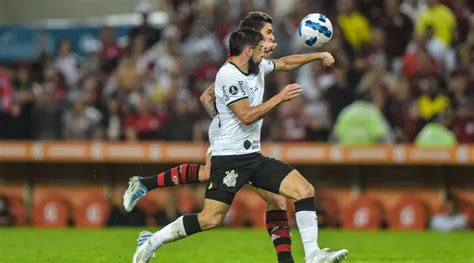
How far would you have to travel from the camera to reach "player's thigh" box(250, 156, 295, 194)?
35.0 ft

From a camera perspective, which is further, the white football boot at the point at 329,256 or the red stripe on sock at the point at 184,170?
the red stripe on sock at the point at 184,170

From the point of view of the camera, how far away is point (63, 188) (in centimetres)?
2117

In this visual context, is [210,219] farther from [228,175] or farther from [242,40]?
[242,40]

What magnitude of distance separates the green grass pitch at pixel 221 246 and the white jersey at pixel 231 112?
7.53 feet

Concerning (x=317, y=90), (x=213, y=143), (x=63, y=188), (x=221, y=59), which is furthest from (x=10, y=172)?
(x=213, y=143)

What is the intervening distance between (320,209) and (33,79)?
6218 mm

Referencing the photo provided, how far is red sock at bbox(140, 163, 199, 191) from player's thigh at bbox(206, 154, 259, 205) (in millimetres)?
1636

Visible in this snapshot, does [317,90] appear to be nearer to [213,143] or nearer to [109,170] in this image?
[109,170]

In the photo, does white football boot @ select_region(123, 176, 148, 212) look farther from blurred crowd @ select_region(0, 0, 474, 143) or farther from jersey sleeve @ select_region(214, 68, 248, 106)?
blurred crowd @ select_region(0, 0, 474, 143)

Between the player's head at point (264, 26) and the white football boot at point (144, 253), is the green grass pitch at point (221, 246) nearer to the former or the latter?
the white football boot at point (144, 253)

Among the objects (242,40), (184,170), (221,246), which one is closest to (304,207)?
(242,40)

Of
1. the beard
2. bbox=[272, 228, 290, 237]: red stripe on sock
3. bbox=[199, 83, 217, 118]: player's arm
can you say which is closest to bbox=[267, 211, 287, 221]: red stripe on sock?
bbox=[272, 228, 290, 237]: red stripe on sock

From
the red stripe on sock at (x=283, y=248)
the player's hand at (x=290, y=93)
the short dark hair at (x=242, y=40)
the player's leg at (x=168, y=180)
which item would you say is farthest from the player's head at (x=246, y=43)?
the player's leg at (x=168, y=180)

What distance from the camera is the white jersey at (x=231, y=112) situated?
10.6 m
